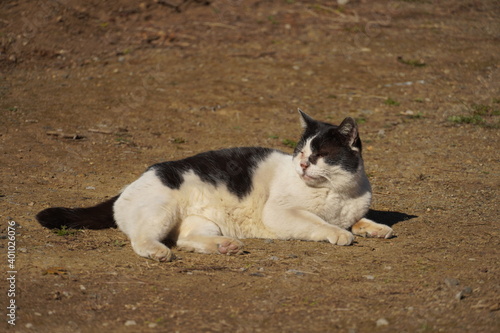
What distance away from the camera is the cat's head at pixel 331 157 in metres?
5.16

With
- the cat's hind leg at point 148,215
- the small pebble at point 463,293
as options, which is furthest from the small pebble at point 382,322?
the cat's hind leg at point 148,215

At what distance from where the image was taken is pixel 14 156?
729 cm

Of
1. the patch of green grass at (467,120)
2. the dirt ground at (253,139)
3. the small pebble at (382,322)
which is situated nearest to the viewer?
the small pebble at (382,322)

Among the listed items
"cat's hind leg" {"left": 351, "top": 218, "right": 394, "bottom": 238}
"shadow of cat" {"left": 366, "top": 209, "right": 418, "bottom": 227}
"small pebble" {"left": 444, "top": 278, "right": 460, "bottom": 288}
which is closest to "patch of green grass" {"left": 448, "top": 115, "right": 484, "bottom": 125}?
"shadow of cat" {"left": 366, "top": 209, "right": 418, "bottom": 227}

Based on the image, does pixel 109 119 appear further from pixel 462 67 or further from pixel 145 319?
pixel 462 67

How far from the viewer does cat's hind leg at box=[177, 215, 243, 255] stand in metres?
4.80

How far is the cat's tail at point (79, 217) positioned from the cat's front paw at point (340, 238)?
190 cm

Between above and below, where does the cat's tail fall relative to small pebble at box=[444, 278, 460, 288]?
below

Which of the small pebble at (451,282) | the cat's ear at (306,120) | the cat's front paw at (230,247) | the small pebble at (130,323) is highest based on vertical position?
the cat's ear at (306,120)

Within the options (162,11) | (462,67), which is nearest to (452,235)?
(462,67)

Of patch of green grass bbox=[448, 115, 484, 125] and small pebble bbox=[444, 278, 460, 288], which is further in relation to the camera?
patch of green grass bbox=[448, 115, 484, 125]

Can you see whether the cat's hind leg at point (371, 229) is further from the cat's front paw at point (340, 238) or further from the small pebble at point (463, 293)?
the small pebble at point (463, 293)

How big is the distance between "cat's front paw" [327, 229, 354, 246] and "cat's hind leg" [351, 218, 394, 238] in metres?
0.31

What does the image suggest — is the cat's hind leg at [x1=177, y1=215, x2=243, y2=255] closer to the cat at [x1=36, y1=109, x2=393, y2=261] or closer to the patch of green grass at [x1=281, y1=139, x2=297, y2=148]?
the cat at [x1=36, y1=109, x2=393, y2=261]
